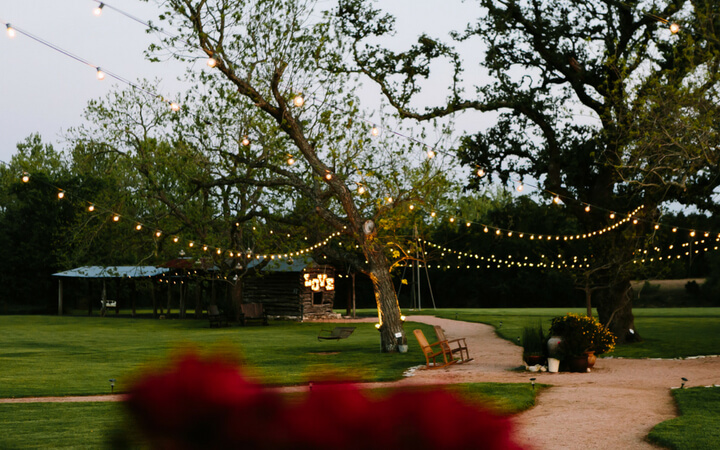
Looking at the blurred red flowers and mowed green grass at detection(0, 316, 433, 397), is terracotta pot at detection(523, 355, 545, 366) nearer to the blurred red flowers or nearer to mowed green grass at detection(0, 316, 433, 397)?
mowed green grass at detection(0, 316, 433, 397)

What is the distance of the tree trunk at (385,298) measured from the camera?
58.7 feet

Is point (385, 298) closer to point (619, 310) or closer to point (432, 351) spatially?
point (432, 351)

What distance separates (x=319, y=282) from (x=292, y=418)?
3671 cm

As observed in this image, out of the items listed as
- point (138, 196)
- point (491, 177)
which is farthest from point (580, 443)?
point (138, 196)

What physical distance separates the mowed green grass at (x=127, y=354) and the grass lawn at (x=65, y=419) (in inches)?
38.5

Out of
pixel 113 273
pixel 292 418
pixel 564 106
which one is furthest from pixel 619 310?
pixel 113 273

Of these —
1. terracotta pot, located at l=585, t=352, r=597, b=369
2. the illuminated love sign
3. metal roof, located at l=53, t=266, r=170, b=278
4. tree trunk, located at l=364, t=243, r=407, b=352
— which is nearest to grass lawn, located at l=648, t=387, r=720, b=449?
terracotta pot, located at l=585, t=352, r=597, b=369

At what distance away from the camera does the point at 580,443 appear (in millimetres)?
7492

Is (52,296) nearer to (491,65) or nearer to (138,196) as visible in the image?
(138,196)

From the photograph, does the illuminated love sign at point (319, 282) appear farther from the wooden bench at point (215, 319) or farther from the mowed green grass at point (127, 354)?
the wooden bench at point (215, 319)

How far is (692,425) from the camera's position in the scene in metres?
8.31

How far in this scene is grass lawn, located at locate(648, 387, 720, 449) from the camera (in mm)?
7449

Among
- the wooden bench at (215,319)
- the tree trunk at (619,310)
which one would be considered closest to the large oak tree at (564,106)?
the tree trunk at (619,310)

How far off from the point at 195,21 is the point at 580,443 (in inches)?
516
